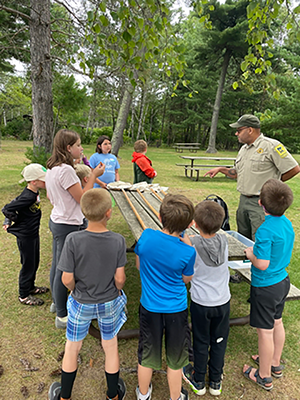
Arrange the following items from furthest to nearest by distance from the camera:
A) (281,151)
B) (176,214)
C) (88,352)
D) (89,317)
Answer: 1. (281,151)
2. (88,352)
3. (89,317)
4. (176,214)

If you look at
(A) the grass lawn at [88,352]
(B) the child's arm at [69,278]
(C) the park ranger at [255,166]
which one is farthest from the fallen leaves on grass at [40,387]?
(C) the park ranger at [255,166]

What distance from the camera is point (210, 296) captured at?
6.53 ft

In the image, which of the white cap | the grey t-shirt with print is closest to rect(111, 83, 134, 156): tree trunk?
the white cap

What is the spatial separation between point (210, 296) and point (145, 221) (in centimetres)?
112

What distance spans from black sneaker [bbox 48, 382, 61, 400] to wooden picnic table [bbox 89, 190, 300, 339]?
435mm

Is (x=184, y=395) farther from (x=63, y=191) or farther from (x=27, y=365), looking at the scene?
(x=63, y=191)

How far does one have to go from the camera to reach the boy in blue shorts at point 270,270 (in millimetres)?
2025

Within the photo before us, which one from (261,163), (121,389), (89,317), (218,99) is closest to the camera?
(89,317)

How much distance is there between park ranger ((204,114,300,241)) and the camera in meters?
A: 3.08

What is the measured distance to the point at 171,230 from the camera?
1.83 m

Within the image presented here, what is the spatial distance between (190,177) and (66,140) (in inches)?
378

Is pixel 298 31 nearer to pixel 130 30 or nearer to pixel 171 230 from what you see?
pixel 130 30

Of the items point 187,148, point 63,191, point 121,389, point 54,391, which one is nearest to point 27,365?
point 54,391

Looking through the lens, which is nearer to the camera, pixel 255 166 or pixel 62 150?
pixel 62 150
